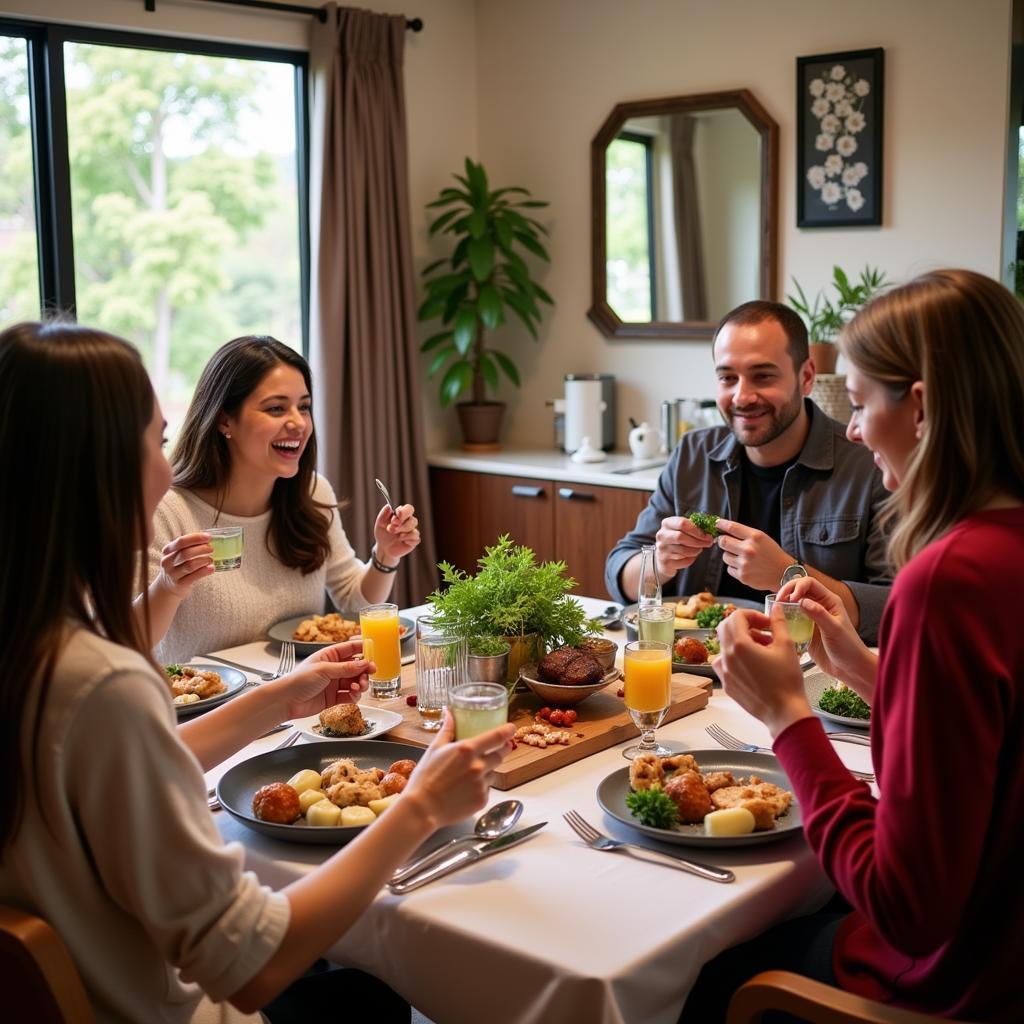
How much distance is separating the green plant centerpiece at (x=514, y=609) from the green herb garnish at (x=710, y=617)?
40 cm

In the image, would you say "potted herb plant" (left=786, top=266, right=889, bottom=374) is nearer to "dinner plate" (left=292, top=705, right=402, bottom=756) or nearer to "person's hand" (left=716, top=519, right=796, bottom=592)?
"person's hand" (left=716, top=519, right=796, bottom=592)

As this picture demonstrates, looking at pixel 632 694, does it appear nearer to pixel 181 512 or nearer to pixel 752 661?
pixel 752 661

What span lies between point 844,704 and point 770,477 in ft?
3.57

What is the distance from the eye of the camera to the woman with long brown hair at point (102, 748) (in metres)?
1.18

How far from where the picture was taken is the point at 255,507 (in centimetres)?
282

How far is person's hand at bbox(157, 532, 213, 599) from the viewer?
2158 millimetres

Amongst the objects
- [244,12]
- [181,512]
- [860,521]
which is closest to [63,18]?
[244,12]

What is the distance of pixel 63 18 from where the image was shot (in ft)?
12.8

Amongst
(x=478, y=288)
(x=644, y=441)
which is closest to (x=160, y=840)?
(x=644, y=441)

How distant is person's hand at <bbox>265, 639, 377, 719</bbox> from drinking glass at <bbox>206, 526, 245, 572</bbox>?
1.64 ft

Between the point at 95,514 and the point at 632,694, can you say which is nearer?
the point at 95,514

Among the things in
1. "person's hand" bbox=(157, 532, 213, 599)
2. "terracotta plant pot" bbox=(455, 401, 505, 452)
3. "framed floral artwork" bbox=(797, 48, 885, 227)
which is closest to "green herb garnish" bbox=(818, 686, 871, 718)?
"person's hand" bbox=(157, 532, 213, 599)

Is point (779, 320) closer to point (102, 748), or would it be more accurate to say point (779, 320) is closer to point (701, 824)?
point (701, 824)

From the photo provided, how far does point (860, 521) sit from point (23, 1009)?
208cm
